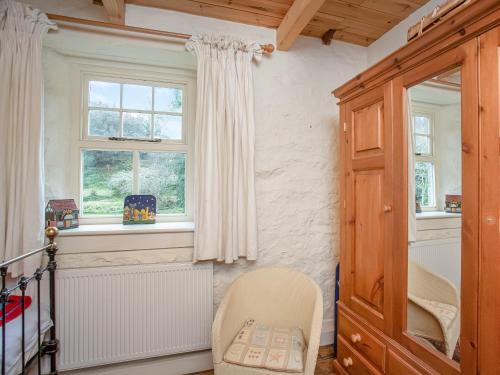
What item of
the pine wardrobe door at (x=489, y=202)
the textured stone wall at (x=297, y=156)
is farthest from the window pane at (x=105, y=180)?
the pine wardrobe door at (x=489, y=202)

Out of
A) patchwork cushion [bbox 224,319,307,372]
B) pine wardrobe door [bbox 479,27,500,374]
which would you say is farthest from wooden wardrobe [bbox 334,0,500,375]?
patchwork cushion [bbox 224,319,307,372]

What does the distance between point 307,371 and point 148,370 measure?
1.18 meters

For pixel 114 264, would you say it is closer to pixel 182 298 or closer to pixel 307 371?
pixel 182 298

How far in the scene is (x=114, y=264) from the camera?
1.62 metres

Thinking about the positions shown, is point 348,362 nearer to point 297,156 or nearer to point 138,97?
point 297,156

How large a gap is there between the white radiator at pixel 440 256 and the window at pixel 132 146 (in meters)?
1.62

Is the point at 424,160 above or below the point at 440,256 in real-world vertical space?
above

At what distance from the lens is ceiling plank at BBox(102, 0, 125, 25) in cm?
147

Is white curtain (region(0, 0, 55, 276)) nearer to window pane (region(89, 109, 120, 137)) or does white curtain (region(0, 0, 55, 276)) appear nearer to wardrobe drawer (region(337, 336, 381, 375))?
window pane (region(89, 109, 120, 137))

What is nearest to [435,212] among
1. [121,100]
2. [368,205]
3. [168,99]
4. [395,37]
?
[368,205]

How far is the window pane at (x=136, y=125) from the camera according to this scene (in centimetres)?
197

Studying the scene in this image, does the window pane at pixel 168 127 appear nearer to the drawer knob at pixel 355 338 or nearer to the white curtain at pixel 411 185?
the white curtain at pixel 411 185

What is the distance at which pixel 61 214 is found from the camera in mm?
1673

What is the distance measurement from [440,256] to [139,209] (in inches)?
73.6
